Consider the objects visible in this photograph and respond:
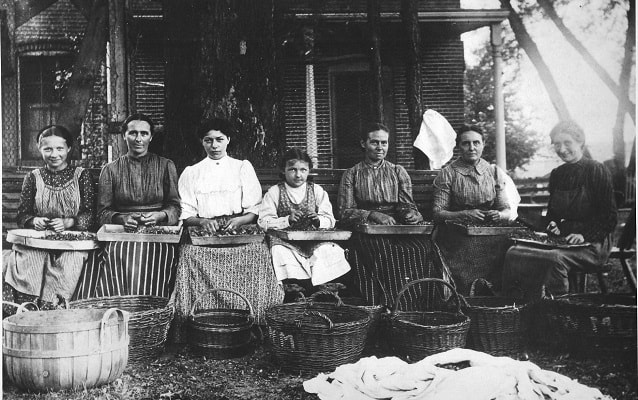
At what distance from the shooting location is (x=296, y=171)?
4.85 metres

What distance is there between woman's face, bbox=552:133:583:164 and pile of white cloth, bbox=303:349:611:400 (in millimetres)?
1843

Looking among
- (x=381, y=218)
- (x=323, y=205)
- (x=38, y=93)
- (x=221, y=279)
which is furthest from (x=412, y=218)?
(x=38, y=93)

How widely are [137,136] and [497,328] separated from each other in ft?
10.5

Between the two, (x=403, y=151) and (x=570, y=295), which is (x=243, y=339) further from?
(x=403, y=151)

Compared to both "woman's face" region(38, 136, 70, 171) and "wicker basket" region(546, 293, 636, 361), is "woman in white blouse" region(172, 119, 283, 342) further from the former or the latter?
"wicker basket" region(546, 293, 636, 361)

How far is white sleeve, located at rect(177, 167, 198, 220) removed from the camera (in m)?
4.82

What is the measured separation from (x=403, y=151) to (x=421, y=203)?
366 cm

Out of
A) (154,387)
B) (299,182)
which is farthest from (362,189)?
(154,387)

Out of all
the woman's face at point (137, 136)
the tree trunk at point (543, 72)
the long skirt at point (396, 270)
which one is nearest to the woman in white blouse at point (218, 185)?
the woman's face at point (137, 136)

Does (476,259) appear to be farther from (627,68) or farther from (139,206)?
(139,206)

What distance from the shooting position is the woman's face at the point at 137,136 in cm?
488

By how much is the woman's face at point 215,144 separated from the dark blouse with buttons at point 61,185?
1008mm

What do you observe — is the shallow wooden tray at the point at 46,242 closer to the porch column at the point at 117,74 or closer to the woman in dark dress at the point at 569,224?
the porch column at the point at 117,74

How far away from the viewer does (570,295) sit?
4137mm
